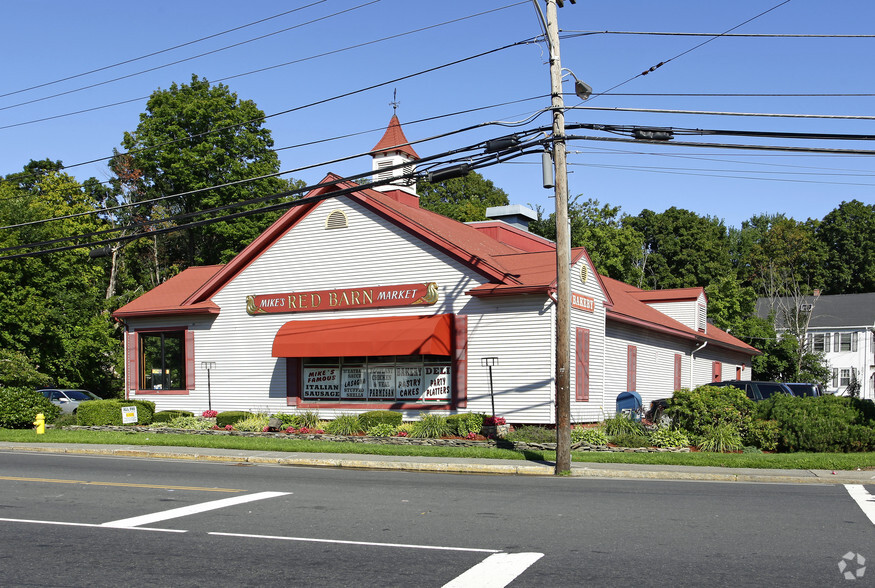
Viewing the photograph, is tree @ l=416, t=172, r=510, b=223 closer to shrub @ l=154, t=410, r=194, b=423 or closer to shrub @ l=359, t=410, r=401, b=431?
shrub @ l=154, t=410, r=194, b=423

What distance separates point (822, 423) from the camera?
63.6ft

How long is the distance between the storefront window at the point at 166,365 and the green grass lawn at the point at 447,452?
5.25 metres

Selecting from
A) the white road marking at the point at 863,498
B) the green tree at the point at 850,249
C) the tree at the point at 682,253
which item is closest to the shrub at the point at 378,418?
the white road marking at the point at 863,498

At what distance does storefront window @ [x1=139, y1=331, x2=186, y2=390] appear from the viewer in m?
30.4

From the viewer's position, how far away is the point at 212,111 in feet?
164

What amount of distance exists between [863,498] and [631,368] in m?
16.3

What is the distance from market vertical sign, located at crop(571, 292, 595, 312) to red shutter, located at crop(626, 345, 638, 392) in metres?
4.34

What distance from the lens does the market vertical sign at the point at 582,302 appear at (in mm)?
23938

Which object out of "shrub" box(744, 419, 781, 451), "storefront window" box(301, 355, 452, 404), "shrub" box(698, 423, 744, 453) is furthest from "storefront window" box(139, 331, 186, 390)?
"shrub" box(744, 419, 781, 451)

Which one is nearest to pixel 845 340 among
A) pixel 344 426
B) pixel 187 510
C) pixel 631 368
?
pixel 631 368

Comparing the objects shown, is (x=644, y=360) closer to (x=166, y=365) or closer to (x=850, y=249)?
(x=166, y=365)

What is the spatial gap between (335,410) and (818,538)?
18958 millimetres

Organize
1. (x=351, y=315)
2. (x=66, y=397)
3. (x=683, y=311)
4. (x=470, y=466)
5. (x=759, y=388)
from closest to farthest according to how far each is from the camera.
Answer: (x=470, y=466) → (x=351, y=315) → (x=759, y=388) → (x=683, y=311) → (x=66, y=397)

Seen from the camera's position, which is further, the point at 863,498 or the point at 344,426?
the point at 344,426
